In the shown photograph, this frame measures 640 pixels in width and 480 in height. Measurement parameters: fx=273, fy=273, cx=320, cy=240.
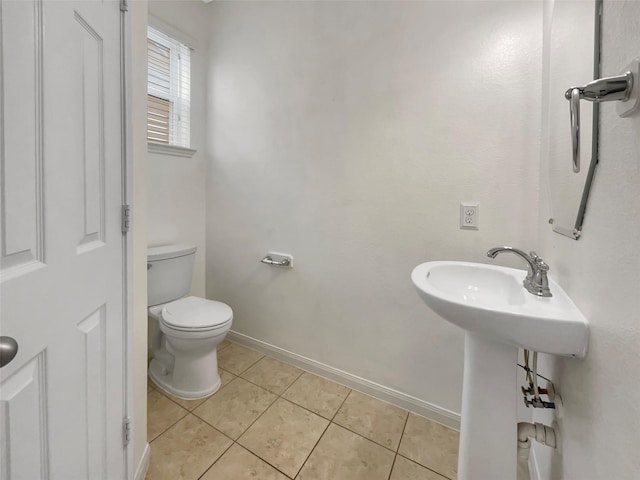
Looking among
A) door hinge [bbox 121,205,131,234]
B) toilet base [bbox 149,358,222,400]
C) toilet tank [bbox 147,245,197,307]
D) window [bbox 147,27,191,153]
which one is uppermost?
window [bbox 147,27,191,153]

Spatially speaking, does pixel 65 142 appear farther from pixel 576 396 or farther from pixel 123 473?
pixel 576 396

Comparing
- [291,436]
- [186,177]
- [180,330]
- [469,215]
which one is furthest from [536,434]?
[186,177]

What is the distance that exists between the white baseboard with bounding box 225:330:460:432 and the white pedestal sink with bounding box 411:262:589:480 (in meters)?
0.55

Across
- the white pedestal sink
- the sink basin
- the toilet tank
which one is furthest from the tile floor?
the sink basin

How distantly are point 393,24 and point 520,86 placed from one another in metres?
0.71

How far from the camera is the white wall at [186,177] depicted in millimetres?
1867

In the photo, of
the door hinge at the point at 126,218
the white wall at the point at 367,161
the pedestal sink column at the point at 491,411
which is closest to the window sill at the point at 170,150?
the white wall at the point at 367,161

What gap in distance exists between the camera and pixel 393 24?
1.41 m

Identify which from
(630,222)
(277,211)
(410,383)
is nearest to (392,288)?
(410,383)

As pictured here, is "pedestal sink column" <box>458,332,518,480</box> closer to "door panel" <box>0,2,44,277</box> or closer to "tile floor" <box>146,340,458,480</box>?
"tile floor" <box>146,340,458,480</box>

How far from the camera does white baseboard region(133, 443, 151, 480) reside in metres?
1.04

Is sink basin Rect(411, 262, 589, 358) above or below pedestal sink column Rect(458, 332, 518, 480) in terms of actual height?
above

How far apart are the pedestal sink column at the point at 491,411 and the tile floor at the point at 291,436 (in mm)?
420

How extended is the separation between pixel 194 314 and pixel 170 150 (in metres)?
1.17
